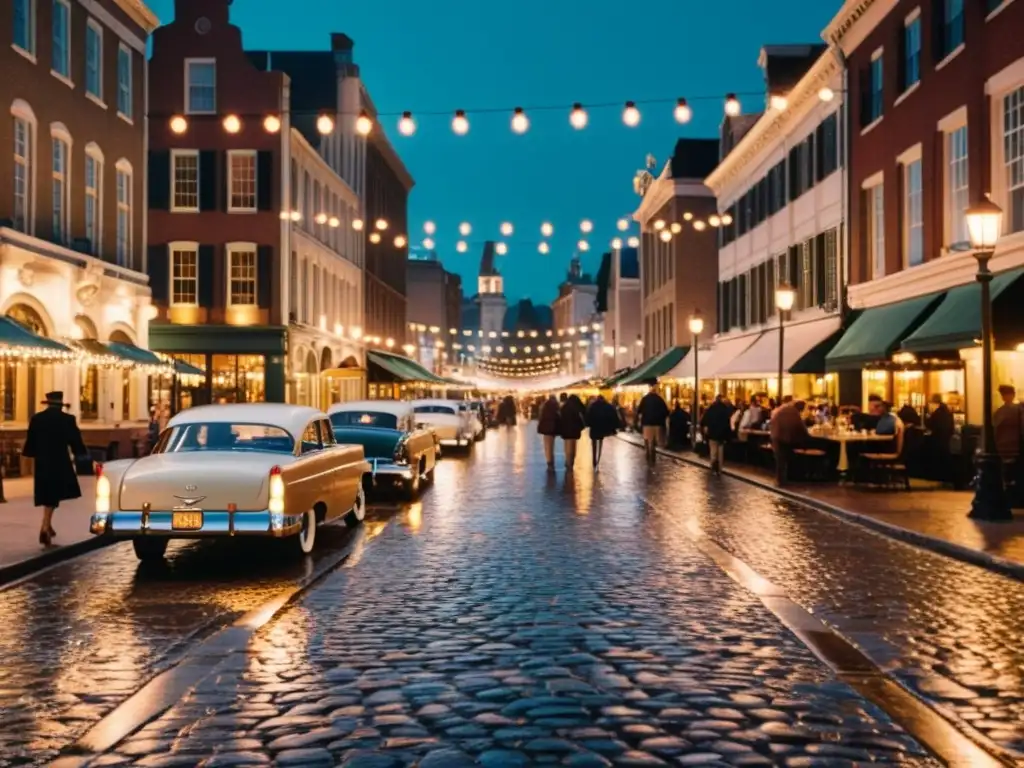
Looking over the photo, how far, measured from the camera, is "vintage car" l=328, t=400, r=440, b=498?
19766mm

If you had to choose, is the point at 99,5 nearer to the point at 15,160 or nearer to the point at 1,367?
the point at 15,160

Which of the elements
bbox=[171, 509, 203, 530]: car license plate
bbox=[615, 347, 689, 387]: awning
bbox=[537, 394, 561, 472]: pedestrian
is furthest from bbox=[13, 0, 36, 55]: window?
bbox=[615, 347, 689, 387]: awning

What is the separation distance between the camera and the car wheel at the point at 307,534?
13.0 m

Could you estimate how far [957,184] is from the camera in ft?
78.3

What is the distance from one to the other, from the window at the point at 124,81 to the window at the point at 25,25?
5.64 m

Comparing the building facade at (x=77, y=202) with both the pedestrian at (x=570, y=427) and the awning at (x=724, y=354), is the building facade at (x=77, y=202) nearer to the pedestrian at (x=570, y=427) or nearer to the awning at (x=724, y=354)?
the pedestrian at (x=570, y=427)

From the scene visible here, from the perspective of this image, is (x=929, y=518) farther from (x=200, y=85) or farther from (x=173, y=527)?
(x=200, y=85)

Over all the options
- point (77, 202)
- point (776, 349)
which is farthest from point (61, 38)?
point (776, 349)

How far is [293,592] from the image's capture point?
35.0 feet

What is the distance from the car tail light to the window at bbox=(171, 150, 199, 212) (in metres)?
33.1

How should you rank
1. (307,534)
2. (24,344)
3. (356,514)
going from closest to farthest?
(307,534), (356,514), (24,344)

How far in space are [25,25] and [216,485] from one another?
16661 millimetres

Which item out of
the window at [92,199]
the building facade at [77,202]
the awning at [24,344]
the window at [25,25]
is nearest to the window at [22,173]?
the building facade at [77,202]

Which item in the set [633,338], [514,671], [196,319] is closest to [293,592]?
[514,671]
